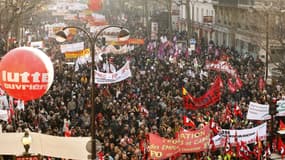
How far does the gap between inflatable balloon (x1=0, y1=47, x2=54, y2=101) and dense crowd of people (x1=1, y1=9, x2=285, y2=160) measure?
478 centimetres

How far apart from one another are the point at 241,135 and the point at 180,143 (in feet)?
6.65

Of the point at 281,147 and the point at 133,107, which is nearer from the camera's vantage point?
the point at 281,147

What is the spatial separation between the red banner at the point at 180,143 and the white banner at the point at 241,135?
596mm

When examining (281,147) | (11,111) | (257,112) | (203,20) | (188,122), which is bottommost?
(203,20)

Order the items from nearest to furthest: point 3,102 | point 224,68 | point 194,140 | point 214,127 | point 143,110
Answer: point 194,140 → point 214,127 → point 3,102 → point 143,110 → point 224,68

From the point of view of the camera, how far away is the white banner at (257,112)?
19.9 metres

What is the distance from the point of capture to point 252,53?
4728 cm

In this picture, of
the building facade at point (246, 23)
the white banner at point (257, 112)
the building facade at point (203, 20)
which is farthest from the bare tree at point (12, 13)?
the building facade at point (203, 20)

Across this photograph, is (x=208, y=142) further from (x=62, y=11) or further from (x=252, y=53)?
(x=62, y=11)

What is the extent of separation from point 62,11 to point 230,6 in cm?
3235

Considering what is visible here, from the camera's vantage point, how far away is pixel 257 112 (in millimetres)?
20047

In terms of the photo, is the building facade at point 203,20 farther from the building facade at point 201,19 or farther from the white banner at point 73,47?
the white banner at point 73,47

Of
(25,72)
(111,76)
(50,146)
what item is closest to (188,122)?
(50,146)

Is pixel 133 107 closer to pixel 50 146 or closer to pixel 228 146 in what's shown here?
pixel 228 146
